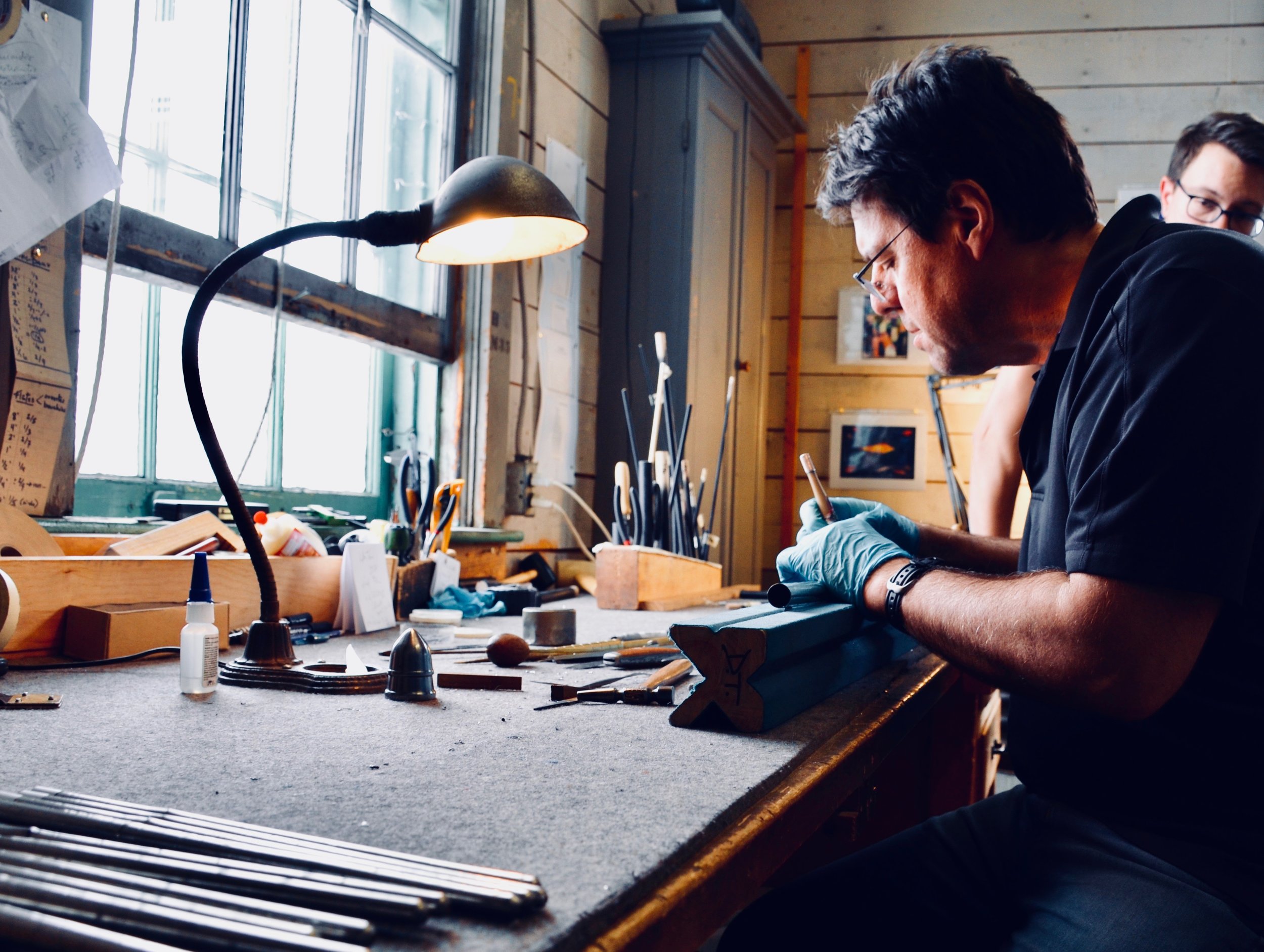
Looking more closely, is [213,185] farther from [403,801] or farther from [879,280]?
[403,801]

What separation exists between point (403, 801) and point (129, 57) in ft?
4.32

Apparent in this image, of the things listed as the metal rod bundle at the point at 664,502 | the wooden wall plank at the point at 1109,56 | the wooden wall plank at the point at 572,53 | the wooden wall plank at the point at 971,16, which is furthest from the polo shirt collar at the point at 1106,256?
the wooden wall plank at the point at 971,16

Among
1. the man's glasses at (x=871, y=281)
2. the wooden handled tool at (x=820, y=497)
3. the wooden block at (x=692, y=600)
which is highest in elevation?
the man's glasses at (x=871, y=281)

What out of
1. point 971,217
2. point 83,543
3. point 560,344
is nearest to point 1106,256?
point 971,217

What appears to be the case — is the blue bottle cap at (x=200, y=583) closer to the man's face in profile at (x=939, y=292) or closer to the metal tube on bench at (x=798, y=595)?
the metal tube on bench at (x=798, y=595)

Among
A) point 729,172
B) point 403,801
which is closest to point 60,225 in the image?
point 403,801

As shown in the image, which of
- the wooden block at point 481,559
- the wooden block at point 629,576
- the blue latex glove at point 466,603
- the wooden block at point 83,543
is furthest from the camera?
the wooden block at point 481,559

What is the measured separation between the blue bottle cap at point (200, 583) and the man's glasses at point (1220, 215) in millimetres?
2199

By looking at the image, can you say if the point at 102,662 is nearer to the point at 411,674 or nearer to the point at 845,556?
the point at 411,674

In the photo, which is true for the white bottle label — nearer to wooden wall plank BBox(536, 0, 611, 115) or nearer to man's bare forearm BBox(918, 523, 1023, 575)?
man's bare forearm BBox(918, 523, 1023, 575)

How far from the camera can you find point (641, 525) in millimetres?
2193

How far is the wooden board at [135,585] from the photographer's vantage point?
3.64 ft

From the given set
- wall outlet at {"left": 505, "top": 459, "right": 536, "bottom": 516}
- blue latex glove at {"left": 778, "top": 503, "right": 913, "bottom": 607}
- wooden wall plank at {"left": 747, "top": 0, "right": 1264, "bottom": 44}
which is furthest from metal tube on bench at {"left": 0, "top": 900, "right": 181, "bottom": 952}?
wooden wall plank at {"left": 747, "top": 0, "right": 1264, "bottom": 44}

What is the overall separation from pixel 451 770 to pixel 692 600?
4.55 feet
